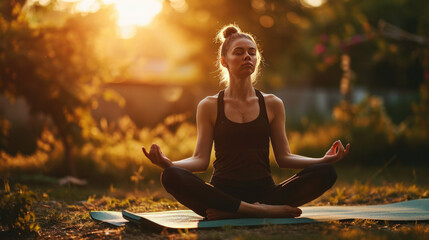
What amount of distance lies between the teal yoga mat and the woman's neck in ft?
3.01

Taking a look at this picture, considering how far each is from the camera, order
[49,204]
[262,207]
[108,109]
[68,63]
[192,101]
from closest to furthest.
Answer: [262,207], [49,204], [68,63], [108,109], [192,101]

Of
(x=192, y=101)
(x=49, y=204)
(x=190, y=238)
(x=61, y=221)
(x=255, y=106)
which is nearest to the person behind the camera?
(x=190, y=238)

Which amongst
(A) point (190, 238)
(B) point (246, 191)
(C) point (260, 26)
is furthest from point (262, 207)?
(C) point (260, 26)

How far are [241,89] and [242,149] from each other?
0.47 metres

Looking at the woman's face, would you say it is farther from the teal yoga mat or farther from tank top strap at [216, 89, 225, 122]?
the teal yoga mat

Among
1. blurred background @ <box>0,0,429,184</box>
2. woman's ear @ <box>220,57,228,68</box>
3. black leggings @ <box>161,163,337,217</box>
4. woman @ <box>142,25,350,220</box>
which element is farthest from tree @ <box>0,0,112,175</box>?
black leggings @ <box>161,163,337,217</box>

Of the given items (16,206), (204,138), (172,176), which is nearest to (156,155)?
(172,176)

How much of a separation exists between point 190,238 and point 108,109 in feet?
35.6

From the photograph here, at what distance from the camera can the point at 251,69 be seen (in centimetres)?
347

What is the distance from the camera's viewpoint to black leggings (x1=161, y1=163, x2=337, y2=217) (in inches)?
128

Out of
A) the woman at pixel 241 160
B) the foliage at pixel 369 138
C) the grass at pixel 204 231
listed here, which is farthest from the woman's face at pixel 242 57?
the foliage at pixel 369 138

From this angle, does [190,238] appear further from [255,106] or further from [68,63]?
[68,63]

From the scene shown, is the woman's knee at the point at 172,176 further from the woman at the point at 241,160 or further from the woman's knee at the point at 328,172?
the woman's knee at the point at 328,172

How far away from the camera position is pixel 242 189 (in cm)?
343
